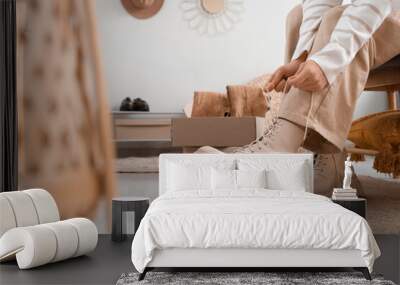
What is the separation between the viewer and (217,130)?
3719mm

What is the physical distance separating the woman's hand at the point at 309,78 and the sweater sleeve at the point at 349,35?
3 cm

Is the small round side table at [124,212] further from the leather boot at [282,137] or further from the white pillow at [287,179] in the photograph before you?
the leather boot at [282,137]

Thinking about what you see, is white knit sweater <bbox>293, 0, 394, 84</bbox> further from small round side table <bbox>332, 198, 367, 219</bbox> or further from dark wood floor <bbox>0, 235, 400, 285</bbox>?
dark wood floor <bbox>0, 235, 400, 285</bbox>

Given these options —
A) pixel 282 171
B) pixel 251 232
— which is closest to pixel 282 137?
pixel 282 171

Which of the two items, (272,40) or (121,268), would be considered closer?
(121,268)

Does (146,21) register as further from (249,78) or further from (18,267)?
(18,267)

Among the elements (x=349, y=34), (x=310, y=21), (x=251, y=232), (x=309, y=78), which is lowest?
(x=251, y=232)

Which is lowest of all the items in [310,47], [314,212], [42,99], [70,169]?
[314,212]

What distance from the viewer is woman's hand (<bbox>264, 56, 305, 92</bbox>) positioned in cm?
366

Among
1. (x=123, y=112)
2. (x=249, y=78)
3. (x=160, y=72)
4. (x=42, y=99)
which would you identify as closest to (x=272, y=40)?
(x=249, y=78)

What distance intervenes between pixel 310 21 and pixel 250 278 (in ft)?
6.36

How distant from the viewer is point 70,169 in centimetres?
92

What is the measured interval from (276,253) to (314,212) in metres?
0.23

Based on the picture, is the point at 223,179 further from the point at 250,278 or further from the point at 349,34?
the point at 349,34
